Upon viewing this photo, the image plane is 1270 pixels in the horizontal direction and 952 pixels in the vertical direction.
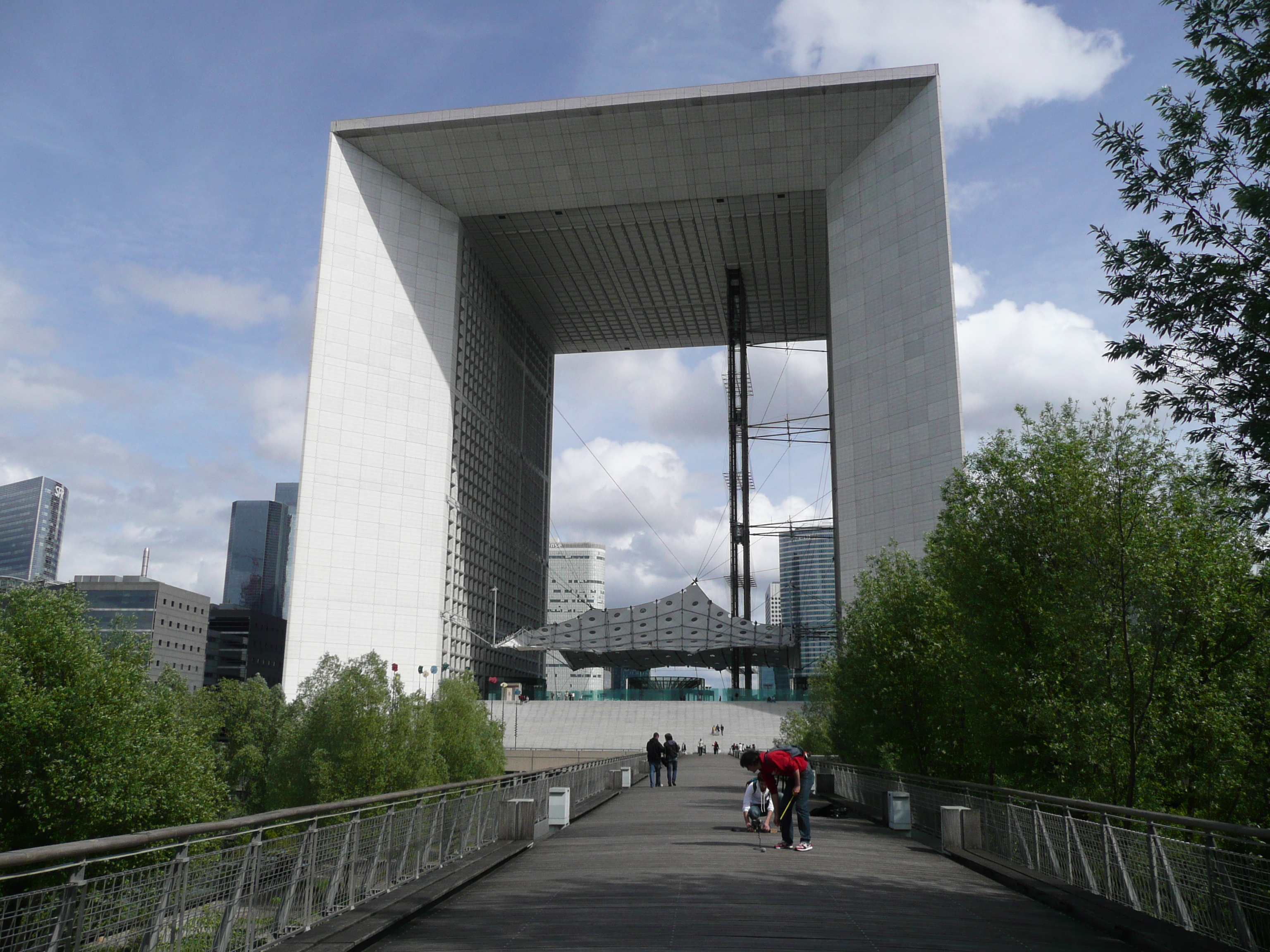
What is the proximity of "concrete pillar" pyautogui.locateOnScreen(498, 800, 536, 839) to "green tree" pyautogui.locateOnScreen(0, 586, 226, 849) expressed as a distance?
22391 millimetres

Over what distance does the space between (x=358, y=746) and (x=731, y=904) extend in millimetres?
35633

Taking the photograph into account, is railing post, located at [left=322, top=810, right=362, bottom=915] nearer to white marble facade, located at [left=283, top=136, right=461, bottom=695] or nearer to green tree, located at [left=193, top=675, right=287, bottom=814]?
green tree, located at [left=193, top=675, right=287, bottom=814]

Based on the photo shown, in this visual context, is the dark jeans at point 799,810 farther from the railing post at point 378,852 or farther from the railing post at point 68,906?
the railing post at point 68,906

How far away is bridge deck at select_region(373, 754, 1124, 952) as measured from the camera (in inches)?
345

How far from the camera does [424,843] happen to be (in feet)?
41.1

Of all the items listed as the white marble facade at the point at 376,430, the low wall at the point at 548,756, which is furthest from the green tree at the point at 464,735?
the white marble facade at the point at 376,430

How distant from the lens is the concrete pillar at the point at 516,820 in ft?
53.4

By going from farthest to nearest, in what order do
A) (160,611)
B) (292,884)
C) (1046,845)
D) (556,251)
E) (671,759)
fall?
(160,611) → (556,251) → (671,759) → (1046,845) → (292,884)

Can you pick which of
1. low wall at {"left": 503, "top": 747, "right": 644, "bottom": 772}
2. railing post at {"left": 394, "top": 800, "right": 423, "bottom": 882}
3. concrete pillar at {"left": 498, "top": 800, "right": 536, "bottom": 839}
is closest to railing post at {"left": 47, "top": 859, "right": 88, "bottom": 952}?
railing post at {"left": 394, "top": 800, "right": 423, "bottom": 882}

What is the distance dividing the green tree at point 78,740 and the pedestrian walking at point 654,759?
1748cm

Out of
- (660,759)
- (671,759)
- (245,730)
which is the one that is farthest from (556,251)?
(660,759)

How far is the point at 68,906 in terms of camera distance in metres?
6.02

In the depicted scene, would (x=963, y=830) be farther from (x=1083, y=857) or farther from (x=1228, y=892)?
(x=1228, y=892)

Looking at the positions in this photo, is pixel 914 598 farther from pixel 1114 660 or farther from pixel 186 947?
pixel 186 947
